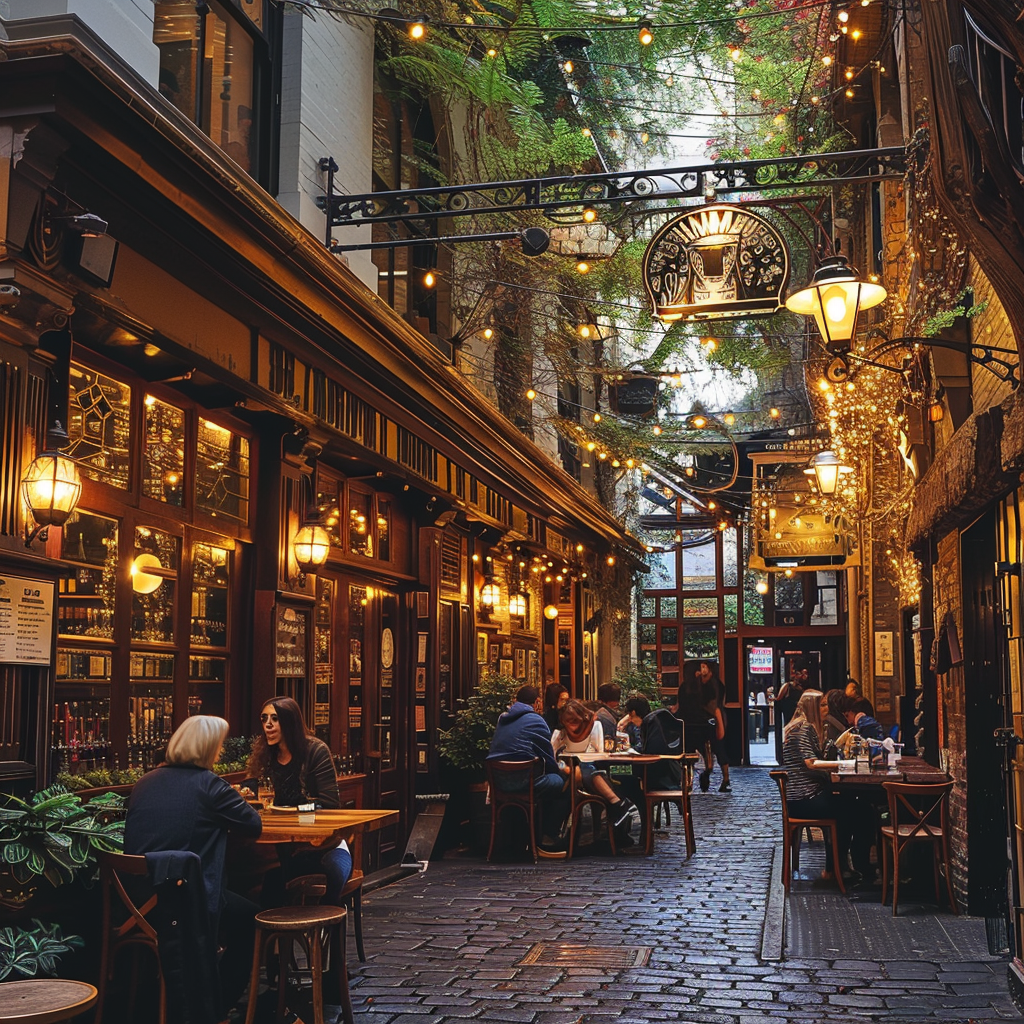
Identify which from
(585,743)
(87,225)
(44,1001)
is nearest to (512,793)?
(585,743)

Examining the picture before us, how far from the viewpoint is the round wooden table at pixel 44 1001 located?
12.9ft

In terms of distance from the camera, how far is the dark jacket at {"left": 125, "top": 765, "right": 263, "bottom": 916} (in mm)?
5559

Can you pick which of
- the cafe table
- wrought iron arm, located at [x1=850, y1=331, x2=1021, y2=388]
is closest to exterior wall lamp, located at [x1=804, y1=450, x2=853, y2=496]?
the cafe table

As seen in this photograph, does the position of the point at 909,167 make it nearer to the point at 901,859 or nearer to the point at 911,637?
the point at 901,859

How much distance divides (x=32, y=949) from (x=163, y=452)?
3.46 m

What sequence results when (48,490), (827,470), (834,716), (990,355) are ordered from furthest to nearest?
(834,716) → (827,470) → (990,355) → (48,490)

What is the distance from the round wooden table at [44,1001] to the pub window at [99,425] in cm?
321

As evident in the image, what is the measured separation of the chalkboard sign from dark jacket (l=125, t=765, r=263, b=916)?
18.3 m

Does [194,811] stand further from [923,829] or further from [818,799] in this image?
[818,799]

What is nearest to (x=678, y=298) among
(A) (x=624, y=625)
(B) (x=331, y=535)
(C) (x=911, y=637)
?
(B) (x=331, y=535)

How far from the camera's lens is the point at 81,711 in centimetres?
687

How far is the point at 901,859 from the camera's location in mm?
10266

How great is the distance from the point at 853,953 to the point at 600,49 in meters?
10.8

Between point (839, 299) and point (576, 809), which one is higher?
point (839, 299)
